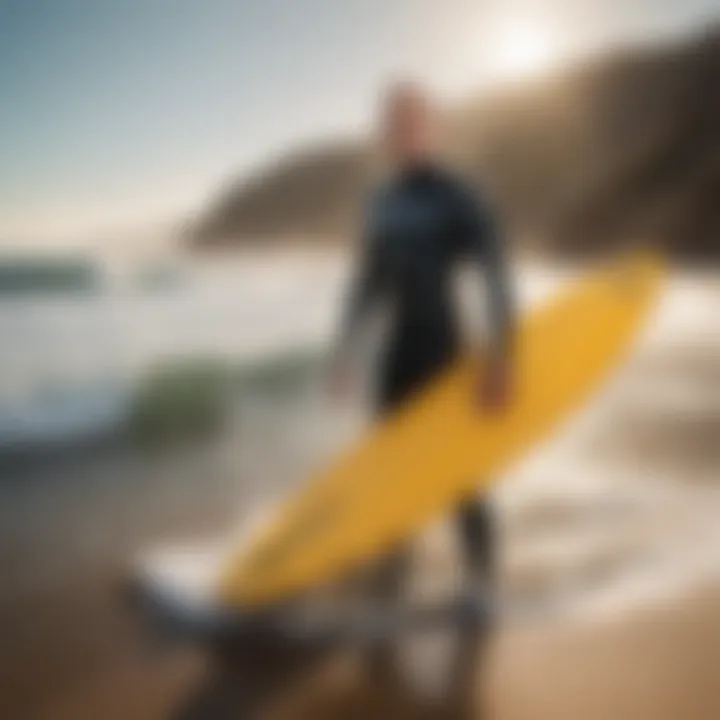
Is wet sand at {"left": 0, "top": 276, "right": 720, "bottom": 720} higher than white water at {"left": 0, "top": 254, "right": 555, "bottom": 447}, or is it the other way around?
white water at {"left": 0, "top": 254, "right": 555, "bottom": 447}

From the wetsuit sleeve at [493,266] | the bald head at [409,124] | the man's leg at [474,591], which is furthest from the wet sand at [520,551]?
the bald head at [409,124]

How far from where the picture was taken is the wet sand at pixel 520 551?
1.07m

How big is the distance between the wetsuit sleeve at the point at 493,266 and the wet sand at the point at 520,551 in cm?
12

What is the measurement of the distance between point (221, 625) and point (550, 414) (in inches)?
15.3

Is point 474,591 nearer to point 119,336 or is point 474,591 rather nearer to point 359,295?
point 359,295

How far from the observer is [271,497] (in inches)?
43.3

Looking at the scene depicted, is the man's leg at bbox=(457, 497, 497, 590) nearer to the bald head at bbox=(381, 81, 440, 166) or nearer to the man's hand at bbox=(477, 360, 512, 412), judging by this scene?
the man's hand at bbox=(477, 360, 512, 412)

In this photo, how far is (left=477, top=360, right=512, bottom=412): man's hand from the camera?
1.10 metres

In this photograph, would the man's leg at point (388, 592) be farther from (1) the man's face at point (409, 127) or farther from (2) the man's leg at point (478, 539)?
(1) the man's face at point (409, 127)

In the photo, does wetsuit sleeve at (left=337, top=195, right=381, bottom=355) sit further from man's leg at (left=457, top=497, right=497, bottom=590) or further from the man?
man's leg at (left=457, top=497, right=497, bottom=590)

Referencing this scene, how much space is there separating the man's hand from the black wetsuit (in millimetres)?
23

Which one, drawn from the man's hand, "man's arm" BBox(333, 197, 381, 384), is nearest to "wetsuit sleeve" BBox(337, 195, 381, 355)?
"man's arm" BBox(333, 197, 381, 384)

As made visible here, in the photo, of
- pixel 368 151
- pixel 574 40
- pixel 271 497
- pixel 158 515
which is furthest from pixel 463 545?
pixel 574 40

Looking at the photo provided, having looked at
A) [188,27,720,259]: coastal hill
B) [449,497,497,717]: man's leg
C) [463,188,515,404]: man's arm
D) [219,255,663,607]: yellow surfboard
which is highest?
[188,27,720,259]: coastal hill
